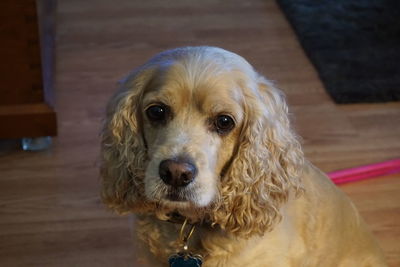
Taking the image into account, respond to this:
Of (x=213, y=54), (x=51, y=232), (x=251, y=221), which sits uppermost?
(x=213, y=54)

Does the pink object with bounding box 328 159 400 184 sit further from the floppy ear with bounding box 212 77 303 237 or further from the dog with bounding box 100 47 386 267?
the floppy ear with bounding box 212 77 303 237

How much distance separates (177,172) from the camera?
133 cm

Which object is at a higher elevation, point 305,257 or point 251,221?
point 251,221

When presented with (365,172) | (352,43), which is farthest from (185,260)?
(352,43)

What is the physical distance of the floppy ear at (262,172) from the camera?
1427 millimetres

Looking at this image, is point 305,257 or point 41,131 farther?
point 41,131

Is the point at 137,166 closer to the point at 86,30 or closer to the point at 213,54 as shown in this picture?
the point at 213,54

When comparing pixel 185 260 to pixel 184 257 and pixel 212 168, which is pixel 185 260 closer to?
pixel 184 257

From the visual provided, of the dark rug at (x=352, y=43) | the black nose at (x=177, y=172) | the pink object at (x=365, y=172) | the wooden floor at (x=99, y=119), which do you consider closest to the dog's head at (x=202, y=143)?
the black nose at (x=177, y=172)

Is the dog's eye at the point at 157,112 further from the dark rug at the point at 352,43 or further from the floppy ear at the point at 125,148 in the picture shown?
the dark rug at the point at 352,43

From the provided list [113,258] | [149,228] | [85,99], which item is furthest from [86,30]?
[149,228]

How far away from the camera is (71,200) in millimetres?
2166

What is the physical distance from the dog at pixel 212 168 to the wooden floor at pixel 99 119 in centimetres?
52

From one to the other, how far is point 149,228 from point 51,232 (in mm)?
611
